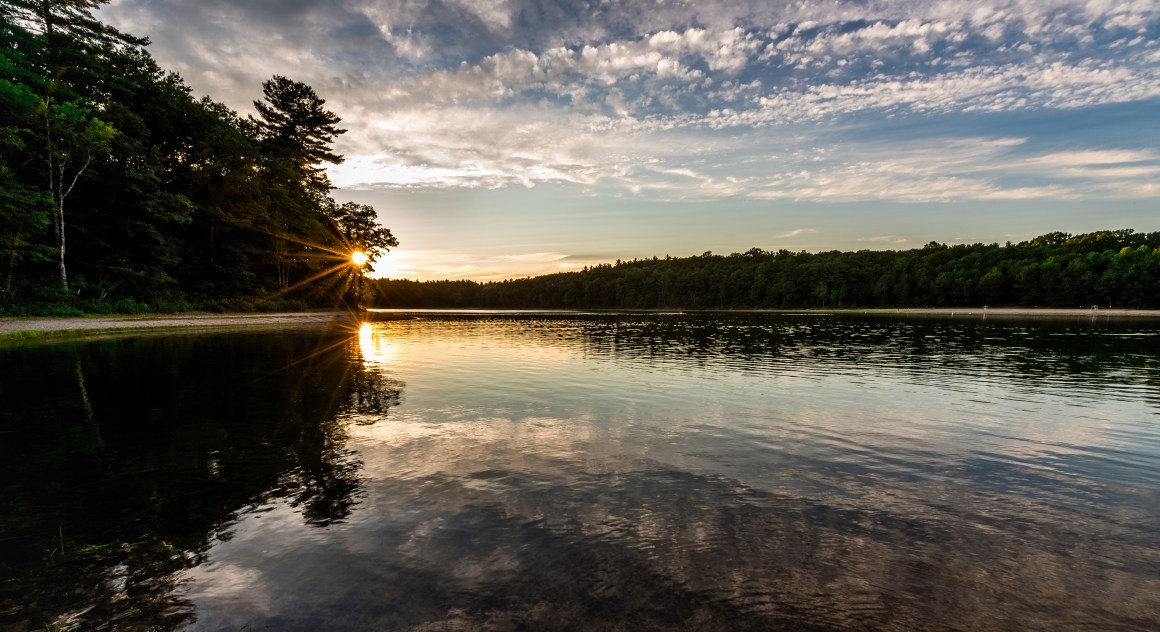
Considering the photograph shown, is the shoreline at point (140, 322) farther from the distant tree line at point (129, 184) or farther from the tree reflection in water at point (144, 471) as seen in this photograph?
the tree reflection in water at point (144, 471)

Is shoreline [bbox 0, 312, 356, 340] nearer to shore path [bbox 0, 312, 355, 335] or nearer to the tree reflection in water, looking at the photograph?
shore path [bbox 0, 312, 355, 335]

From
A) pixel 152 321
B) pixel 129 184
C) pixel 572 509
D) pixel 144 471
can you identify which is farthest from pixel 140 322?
pixel 572 509

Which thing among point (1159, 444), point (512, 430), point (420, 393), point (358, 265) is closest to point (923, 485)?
point (1159, 444)

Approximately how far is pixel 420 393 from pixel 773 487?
1409 cm

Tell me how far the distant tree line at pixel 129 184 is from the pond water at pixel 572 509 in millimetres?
35602

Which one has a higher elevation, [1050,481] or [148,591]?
[148,591]

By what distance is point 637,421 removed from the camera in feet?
50.0

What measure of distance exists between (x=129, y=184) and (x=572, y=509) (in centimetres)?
6453

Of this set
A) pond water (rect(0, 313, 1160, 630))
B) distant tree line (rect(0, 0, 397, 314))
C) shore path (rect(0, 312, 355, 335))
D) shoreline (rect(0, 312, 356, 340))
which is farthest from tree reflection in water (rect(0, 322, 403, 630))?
distant tree line (rect(0, 0, 397, 314))

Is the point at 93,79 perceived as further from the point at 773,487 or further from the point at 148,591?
the point at 773,487

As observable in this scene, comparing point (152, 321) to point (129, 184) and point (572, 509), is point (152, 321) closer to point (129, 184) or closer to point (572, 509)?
point (129, 184)

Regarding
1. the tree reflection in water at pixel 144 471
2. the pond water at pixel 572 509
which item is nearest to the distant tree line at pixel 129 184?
the tree reflection in water at pixel 144 471

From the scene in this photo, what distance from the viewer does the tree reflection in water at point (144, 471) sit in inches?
236

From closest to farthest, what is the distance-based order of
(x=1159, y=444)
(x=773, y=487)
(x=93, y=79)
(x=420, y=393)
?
1. (x=773, y=487)
2. (x=1159, y=444)
3. (x=420, y=393)
4. (x=93, y=79)
